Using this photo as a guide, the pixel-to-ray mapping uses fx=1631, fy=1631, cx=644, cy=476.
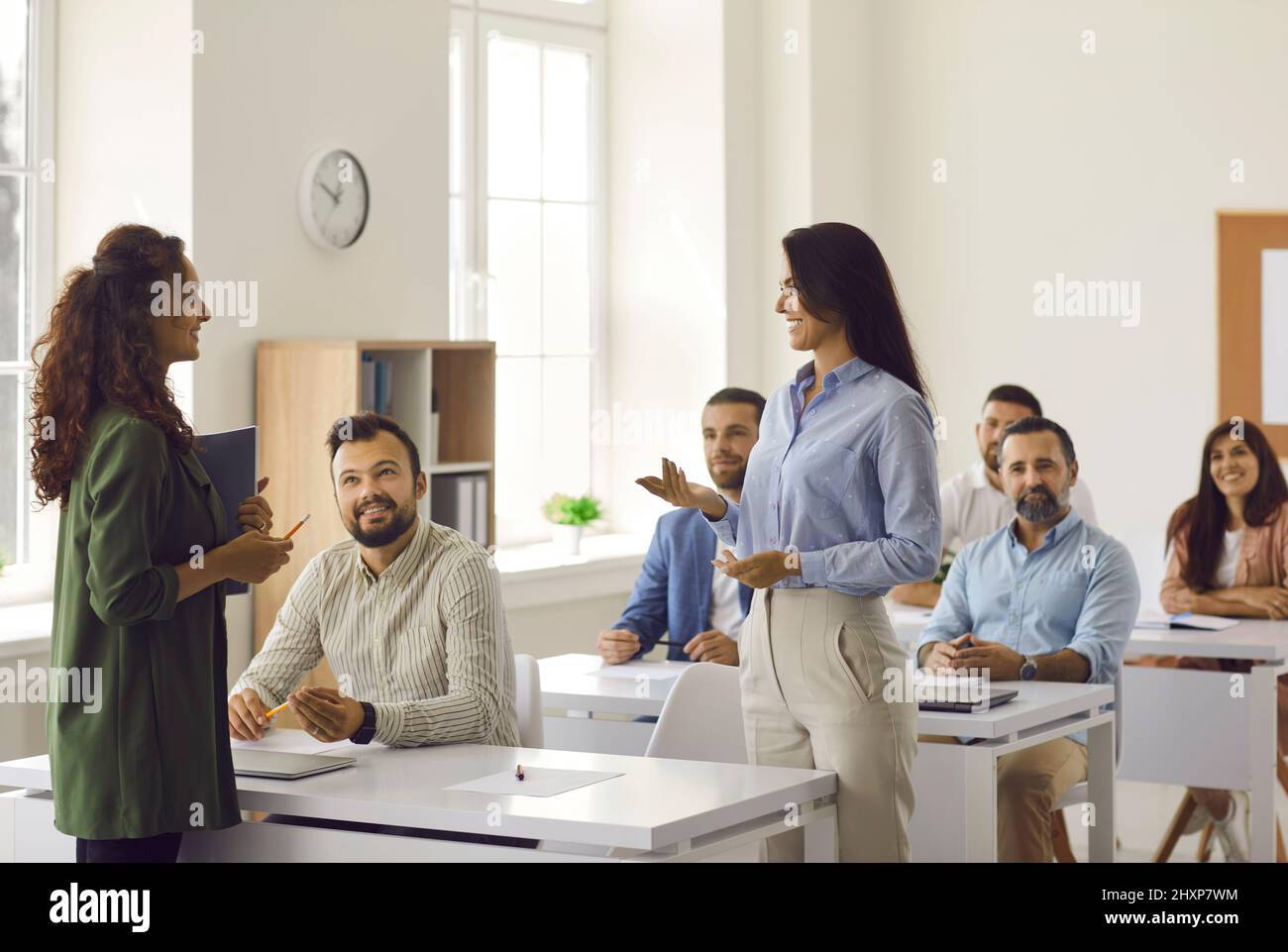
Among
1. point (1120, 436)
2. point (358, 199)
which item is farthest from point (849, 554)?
point (1120, 436)

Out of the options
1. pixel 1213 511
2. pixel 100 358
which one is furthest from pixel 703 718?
pixel 1213 511

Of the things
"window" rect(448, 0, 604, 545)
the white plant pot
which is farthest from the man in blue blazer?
"window" rect(448, 0, 604, 545)

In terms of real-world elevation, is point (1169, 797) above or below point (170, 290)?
below

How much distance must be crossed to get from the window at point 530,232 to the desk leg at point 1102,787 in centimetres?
341

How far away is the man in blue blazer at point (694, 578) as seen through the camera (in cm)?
432

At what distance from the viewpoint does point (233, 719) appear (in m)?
3.22

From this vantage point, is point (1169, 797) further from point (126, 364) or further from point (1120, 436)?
point (126, 364)

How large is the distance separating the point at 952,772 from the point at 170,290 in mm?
1805

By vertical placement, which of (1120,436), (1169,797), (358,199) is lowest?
(1169,797)

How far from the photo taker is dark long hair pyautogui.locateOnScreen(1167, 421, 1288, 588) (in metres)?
5.25

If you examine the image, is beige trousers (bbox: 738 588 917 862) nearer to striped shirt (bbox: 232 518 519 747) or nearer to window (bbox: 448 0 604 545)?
striped shirt (bbox: 232 518 519 747)

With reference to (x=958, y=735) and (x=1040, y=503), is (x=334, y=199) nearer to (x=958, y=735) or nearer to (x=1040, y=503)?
(x=1040, y=503)

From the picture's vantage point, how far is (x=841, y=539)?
2.85 meters

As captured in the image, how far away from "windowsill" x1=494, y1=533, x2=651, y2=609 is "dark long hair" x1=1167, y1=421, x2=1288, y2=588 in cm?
213
